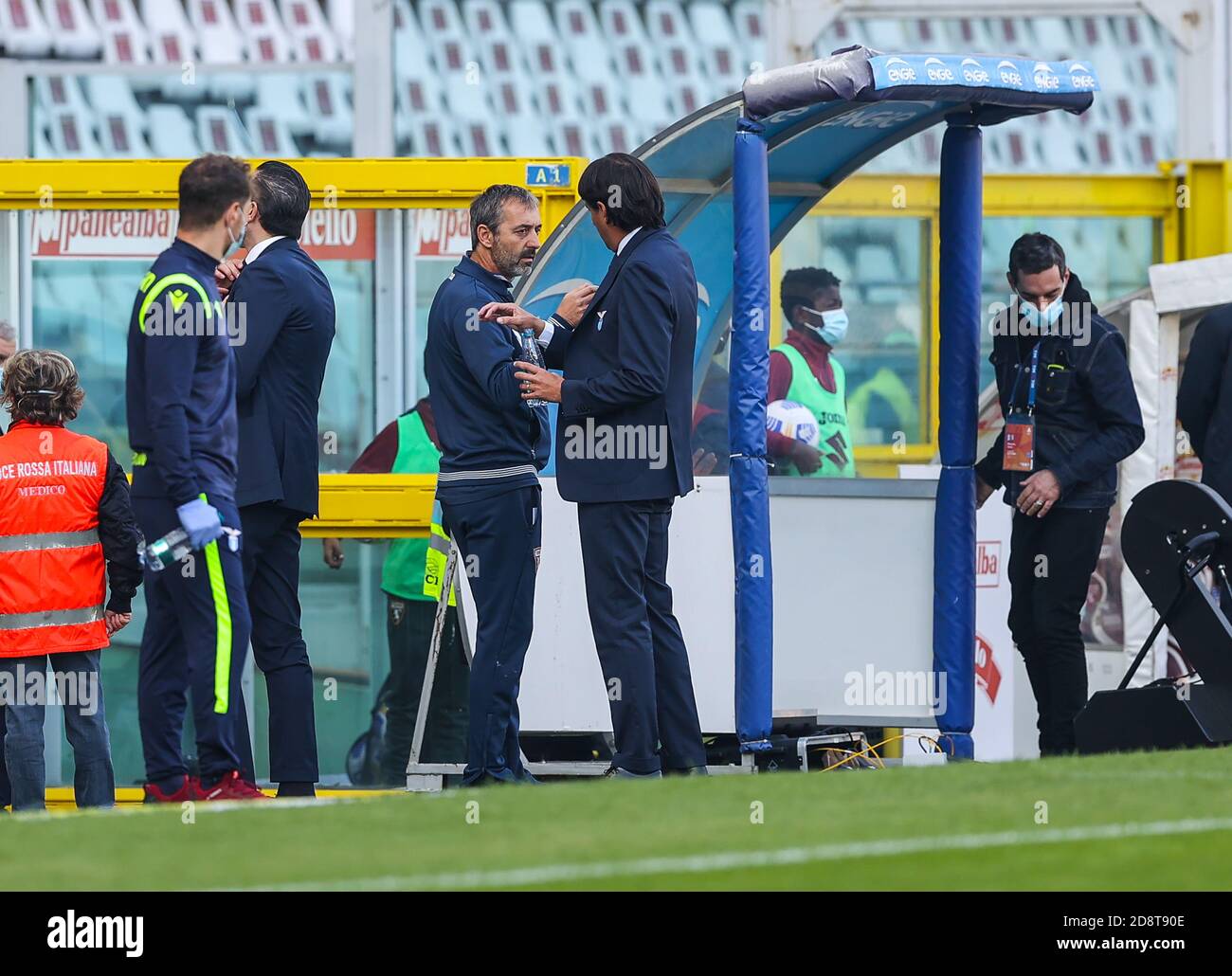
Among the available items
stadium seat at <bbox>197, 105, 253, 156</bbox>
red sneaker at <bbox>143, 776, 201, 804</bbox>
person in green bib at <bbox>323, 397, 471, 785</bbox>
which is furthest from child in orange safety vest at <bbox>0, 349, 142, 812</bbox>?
stadium seat at <bbox>197, 105, 253, 156</bbox>

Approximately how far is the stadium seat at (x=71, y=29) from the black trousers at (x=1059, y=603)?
31.4ft

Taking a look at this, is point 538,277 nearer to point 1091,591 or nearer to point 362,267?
point 362,267

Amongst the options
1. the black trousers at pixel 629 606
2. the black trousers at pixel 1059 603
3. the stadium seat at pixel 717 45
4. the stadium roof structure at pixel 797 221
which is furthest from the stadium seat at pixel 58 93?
the black trousers at pixel 629 606

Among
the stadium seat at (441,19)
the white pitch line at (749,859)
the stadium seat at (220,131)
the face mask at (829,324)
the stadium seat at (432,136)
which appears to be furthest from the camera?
the stadium seat at (441,19)

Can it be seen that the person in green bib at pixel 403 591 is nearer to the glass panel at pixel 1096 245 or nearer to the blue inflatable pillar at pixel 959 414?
the blue inflatable pillar at pixel 959 414

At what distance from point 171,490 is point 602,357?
4.89ft

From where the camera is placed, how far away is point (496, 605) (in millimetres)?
7094

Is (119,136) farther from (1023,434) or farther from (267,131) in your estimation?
(1023,434)

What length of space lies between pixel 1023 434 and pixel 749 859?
3738 mm

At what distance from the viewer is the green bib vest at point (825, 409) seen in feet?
29.8

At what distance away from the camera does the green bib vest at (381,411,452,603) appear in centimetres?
934

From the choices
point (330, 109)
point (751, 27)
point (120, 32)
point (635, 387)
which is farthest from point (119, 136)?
point (635, 387)

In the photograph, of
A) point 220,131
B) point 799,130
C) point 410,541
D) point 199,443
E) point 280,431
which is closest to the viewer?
point 199,443
